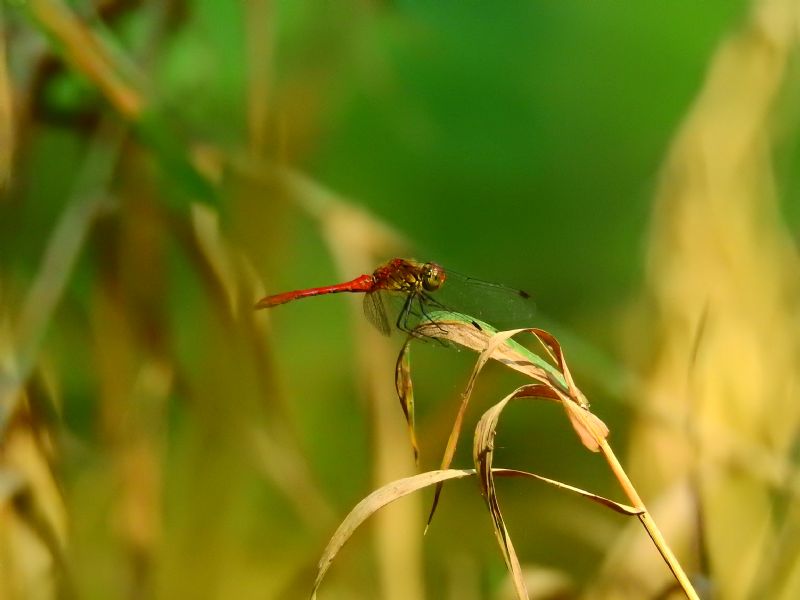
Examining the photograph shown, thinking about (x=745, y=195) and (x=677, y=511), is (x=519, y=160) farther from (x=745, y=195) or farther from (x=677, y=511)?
(x=677, y=511)

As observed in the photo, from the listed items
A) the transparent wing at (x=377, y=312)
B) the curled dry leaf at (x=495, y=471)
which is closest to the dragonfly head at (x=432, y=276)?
the transparent wing at (x=377, y=312)

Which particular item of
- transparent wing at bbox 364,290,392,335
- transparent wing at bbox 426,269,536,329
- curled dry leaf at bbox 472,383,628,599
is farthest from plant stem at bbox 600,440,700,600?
transparent wing at bbox 364,290,392,335

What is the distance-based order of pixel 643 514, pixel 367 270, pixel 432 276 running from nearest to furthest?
1. pixel 643 514
2. pixel 432 276
3. pixel 367 270

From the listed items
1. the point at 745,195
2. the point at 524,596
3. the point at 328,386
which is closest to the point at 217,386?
the point at 328,386

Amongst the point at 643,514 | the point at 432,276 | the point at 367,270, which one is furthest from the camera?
the point at 367,270

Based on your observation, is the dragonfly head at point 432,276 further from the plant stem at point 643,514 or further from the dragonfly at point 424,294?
the plant stem at point 643,514

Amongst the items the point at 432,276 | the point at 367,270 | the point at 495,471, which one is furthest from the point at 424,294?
the point at 495,471

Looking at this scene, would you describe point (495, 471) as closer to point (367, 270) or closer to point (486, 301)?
point (486, 301)
